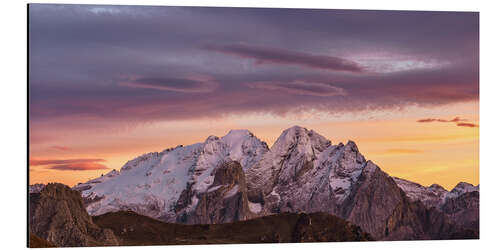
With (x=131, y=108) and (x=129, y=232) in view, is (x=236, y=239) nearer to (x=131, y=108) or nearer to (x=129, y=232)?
(x=129, y=232)

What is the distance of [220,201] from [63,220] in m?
4.40

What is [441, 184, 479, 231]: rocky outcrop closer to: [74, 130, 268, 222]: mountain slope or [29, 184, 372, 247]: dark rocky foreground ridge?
[29, 184, 372, 247]: dark rocky foreground ridge

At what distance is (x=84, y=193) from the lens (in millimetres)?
26109

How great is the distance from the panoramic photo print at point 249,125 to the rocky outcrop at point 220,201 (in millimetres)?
42

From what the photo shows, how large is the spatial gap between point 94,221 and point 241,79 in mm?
5533

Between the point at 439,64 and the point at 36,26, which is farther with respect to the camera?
the point at 439,64

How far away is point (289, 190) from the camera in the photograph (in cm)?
2784

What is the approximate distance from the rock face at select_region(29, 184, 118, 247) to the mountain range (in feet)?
3.22

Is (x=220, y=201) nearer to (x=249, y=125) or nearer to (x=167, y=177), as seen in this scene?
(x=167, y=177)

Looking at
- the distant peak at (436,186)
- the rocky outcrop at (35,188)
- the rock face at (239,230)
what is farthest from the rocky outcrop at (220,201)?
the distant peak at (436,186)

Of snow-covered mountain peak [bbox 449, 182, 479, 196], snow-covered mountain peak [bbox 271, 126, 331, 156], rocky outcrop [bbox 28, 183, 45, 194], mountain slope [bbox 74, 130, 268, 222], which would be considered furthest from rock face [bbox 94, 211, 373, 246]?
snow-covered mountain peak [bbox 449, 182, 479, 196]

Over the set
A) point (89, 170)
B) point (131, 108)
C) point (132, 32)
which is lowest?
point (89, 170)

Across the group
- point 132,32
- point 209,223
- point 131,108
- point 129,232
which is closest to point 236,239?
point 209,223

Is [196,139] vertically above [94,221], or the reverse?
[196,139]
